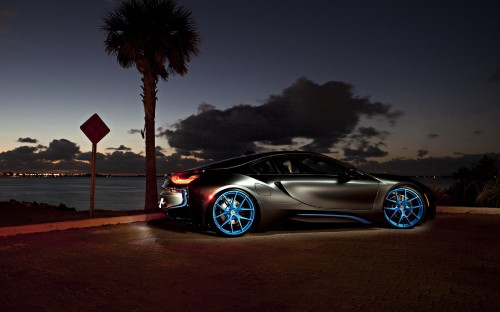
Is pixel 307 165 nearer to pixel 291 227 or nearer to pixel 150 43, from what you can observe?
pixel 291 227

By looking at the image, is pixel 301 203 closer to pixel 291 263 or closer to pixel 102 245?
pixel 291 263

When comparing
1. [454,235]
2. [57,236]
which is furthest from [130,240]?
[454,235]

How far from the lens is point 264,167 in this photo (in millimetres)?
8820

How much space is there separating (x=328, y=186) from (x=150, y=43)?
10506 millimetres

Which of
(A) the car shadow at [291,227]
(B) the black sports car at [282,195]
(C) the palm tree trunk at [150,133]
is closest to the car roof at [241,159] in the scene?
(B) the black sports car at [282,195]

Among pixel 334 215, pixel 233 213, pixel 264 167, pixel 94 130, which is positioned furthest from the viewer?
pixel 94 130

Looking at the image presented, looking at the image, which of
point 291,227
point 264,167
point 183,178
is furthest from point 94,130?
point 291,227

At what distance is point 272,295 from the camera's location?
469 cm

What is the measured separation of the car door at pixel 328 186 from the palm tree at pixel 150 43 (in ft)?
28.6

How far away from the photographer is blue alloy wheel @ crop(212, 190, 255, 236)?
821cm

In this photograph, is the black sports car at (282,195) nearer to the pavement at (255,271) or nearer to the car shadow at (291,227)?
the car shadow at (291,227)

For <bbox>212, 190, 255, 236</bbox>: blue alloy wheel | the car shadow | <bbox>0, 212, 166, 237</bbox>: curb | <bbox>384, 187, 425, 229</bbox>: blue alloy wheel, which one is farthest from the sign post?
<bbox>384, 187, 425, 229</bbox>: blue alloy wheel

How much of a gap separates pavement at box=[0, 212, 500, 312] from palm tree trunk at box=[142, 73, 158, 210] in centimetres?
773

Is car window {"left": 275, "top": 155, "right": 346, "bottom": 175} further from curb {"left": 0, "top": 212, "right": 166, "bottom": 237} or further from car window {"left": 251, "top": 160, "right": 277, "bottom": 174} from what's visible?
curb {"left": 0, "top": 212, "right": 166, "bottom": 237}
